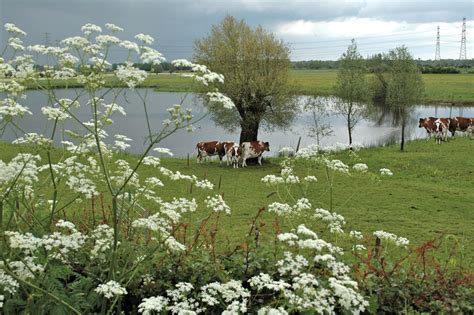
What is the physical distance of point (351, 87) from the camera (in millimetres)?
33031

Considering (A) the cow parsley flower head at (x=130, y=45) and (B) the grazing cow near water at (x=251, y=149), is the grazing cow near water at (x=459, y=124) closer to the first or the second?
(B) the grazing cow near water at (x=251, y=149)

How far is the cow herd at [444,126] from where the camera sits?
32.0 meters

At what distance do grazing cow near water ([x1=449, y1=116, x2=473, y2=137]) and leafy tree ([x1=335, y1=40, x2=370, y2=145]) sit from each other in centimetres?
633

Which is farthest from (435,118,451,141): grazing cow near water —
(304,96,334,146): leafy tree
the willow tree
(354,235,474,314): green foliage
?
(354,235,474,314): green foliage

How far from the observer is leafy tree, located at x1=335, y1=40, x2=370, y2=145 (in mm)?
32938

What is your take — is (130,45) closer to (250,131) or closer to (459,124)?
(250,131)

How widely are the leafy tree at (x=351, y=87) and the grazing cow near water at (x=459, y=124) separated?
6333mm

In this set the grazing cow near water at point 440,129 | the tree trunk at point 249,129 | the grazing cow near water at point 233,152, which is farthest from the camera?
the grazing cow near water at point 440,129

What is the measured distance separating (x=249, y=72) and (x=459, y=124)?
63.6ft

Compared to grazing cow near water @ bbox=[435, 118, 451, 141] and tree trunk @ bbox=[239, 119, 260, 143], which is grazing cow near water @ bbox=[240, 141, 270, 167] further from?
grazing cow near water @ bbox=[435, 118, 451, 141]

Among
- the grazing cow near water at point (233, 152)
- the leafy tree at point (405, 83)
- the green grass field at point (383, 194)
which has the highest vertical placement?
the leafy tree at point (405, 83)

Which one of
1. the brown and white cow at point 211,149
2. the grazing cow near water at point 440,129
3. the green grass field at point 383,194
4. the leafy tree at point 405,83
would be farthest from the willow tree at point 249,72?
the grazing cow near water at point 440,129

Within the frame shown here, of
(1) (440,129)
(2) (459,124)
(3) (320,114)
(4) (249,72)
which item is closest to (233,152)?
(4) (249,72)

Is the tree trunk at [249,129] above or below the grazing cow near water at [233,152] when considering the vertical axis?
above
